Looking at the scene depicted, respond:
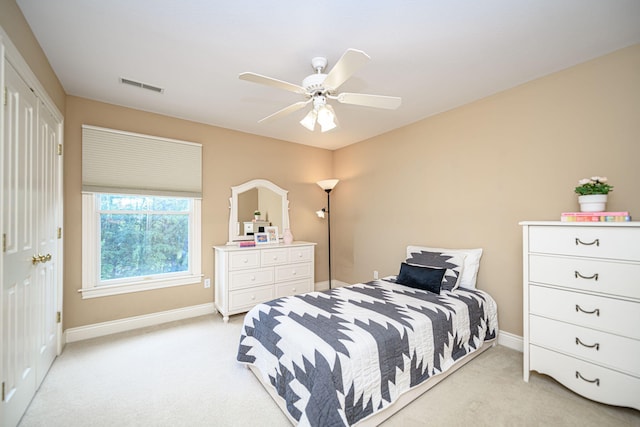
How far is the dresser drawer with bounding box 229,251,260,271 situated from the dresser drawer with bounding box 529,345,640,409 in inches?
112

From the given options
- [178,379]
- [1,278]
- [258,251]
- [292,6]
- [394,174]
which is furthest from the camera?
[394,174]

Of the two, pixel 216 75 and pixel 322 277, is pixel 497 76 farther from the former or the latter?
pixel 322 277

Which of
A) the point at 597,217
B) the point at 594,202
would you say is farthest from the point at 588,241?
the point at 594,202

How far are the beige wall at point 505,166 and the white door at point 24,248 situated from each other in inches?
140

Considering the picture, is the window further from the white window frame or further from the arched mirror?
the arched mirror

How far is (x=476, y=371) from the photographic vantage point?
2229 millimetres

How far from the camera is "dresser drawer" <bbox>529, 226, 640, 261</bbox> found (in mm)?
1672

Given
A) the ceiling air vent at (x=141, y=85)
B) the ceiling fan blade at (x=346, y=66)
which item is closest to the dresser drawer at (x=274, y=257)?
the ceiling air vent at (x=141, y=85)

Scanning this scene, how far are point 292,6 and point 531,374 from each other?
3.17 m

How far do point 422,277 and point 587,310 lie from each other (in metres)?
1.18

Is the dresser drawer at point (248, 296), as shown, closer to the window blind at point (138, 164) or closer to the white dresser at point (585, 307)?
the window blind at point (138, 164)

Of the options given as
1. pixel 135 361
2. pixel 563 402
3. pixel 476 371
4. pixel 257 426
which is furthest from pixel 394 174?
pixel 135 361

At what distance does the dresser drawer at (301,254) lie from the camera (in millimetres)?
3816

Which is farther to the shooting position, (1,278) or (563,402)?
(563,402)
